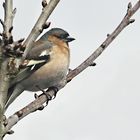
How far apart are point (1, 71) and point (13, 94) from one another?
3635 millimetres

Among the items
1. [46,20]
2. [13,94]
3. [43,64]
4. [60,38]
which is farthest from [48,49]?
[46,20]

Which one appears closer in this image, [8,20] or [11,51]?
[11,51]

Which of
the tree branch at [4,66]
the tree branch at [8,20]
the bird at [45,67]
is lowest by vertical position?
the bird at [45,67]

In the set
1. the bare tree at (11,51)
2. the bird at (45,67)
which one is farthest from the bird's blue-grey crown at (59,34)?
the bare tree at (11,51)

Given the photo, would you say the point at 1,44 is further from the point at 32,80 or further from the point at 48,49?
the point at 48,49

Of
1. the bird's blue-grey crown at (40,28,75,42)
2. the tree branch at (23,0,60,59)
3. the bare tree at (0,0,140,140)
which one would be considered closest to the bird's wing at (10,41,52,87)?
the bird's blue-grey crown at (40,28,75,42)

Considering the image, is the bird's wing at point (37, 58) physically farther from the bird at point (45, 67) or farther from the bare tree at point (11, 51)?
the bare tree at point (11, 51)

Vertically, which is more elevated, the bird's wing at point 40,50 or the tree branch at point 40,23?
the tree branch at point 40,23

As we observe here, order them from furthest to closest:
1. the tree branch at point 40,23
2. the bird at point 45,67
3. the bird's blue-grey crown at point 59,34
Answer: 1. the bird's blue-grey crown at point 59,34
2. the bird at point 45,67
3. the tree branch at point 40,23

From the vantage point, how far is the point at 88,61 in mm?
5914

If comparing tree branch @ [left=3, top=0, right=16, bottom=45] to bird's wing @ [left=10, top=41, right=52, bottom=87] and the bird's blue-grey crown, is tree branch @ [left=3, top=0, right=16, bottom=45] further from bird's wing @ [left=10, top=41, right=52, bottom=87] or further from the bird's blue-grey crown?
the bird's blue-grey crown

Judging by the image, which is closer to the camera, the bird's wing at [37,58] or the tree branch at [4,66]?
the tree branch at [4,66]

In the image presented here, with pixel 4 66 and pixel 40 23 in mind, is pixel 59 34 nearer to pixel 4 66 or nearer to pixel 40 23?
pixel 40 23

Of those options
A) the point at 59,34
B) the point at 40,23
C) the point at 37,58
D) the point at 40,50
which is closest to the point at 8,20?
the point at 40,23
